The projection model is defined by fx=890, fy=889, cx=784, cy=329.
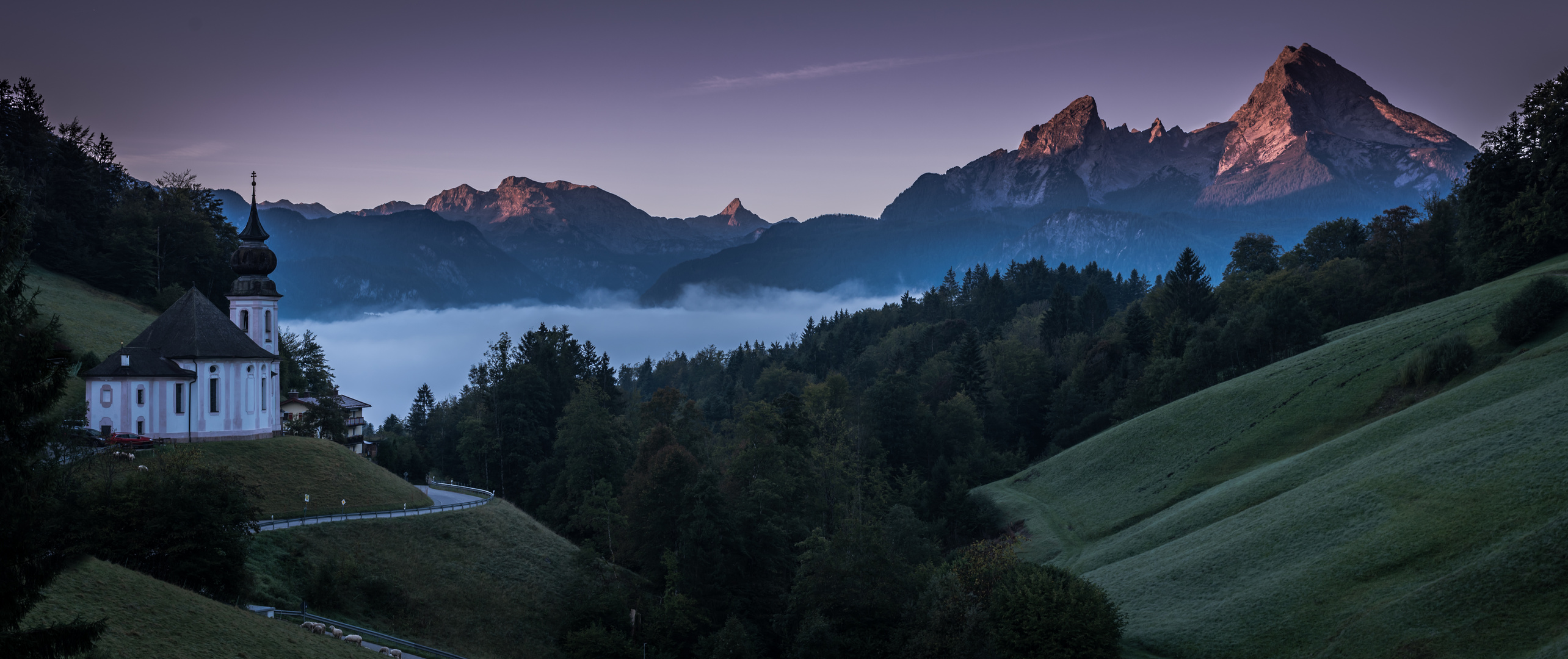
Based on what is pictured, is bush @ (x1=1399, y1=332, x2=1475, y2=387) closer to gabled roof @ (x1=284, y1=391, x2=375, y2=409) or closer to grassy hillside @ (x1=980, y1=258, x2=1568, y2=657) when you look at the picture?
grassy hillside @ (x1=980, y1=258, x2=1568, y2=657)

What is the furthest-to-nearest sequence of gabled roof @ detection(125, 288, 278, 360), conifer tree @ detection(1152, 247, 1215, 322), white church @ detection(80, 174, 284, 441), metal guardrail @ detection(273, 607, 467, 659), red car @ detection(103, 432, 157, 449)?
conifer tree @ detection(1152, 247, 1215, 322) < gabled roof @ detection(125, 288, 278, 360) < white church @ detection(80, 174, 284, 441) < red car @ detection(103, 432, 157, 449) < metal guardrail @ detection(273, 607, 467, 659)

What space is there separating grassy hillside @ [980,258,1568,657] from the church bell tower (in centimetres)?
5234

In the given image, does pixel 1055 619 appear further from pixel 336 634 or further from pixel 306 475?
pixel 306 475

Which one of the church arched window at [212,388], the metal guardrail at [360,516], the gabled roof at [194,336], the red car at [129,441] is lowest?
the metal guardrail at [360,516]

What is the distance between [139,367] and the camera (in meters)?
48.8

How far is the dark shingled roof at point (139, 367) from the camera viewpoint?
158ft

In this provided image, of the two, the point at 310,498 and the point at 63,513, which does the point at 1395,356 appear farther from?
the point at 63,513

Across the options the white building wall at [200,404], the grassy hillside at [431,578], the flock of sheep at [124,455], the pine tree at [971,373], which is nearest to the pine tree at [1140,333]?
the pine tree at [971,373]

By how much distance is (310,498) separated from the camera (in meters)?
47.5

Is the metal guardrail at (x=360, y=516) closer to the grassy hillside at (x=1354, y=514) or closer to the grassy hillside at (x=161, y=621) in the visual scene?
the grassy hillside at (x=161, y=621)

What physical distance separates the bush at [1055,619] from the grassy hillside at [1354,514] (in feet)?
6.27

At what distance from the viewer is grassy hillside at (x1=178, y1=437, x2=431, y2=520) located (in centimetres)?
4644

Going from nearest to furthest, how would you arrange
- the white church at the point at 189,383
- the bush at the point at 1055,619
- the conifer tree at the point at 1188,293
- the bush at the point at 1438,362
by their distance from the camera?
the bush at the point at 1055,619 < the white church at the point at 189,383 < the bush at the point at 1438,362 < the conifer tree at the point at 1188,293

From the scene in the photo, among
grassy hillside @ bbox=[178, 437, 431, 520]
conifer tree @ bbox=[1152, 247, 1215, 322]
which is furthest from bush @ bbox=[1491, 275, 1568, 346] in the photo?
grassy hillside @ bbox=[178, 437, 431, 520]
